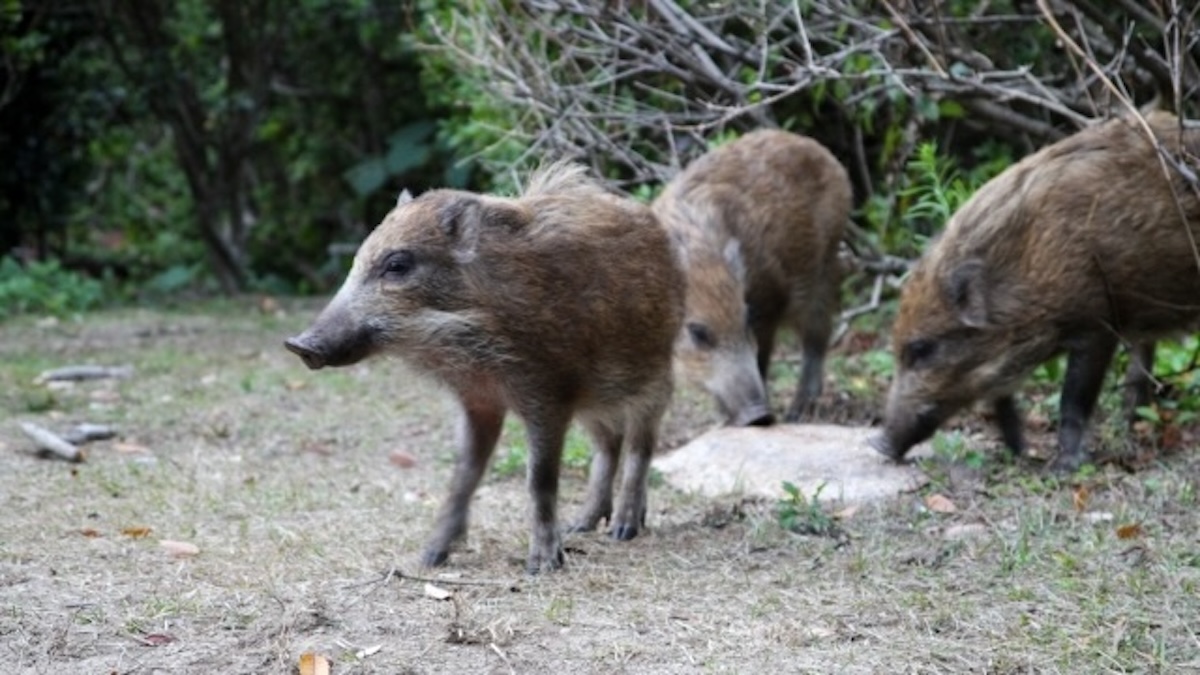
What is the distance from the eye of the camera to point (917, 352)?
6.42 meters

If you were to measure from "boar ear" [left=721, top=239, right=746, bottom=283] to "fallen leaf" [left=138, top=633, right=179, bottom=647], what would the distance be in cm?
A: 387

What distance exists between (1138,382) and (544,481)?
3.00 m

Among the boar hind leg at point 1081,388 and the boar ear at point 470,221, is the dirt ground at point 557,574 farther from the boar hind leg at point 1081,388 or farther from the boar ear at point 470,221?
the boar ear at point 470,221

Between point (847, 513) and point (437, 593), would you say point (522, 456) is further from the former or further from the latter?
point (437, 593)

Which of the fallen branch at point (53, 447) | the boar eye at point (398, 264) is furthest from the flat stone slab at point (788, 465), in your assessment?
the fallen branch at point (53, 447)

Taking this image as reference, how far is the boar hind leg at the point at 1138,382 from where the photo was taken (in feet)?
21.7

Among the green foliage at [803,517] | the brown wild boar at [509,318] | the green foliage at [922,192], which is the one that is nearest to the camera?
the brown wild boar at [509,318]

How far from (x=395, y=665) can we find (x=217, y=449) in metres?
3.65

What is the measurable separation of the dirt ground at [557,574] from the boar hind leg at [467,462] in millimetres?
99

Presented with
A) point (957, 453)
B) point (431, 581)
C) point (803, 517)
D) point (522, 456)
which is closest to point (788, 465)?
point (957, 453)

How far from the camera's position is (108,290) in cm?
1471

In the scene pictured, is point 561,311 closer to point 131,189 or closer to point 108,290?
point 108,290

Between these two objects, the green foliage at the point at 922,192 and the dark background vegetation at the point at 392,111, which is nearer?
the dark background vegetation at the point at 392,111

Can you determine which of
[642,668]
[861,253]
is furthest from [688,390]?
[642,668]
